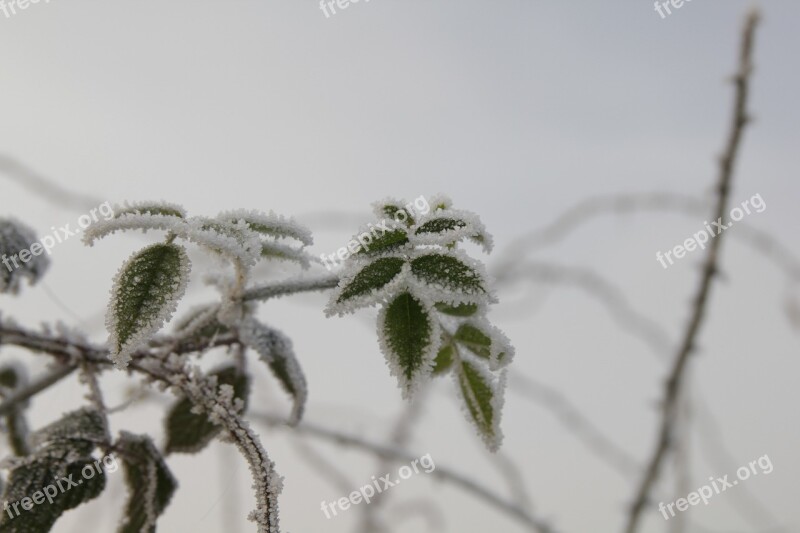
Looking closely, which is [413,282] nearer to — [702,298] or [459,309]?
[459,309]

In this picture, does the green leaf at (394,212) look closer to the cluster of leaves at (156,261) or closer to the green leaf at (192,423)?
the cluster of leaves at (156,261)

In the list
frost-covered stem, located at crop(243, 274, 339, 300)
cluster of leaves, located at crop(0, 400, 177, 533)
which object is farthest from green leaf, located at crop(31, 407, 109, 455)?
frost-covered stem, located at crop(243, 274, 339, 300)

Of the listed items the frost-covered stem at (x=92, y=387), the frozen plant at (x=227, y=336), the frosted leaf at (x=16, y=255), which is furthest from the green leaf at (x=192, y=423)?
the frosted leaf at (x=16, y=255)

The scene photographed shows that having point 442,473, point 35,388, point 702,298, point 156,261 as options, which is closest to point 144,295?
point 156,261

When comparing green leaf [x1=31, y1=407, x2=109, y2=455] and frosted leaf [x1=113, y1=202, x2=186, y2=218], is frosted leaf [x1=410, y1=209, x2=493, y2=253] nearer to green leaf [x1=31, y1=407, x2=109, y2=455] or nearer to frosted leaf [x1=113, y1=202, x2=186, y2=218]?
frosted leaf [x1=113, y1=202, x2=186, y2=218]

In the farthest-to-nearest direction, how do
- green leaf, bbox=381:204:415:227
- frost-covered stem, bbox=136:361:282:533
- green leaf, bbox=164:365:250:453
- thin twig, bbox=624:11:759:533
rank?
thin twig, bbox=624:11:759:533 → green leaf, bbox=164:365:250:453 → green leaf, bbox=381:204:415:227 → frost-covered stem, bbox=136:361:282:533

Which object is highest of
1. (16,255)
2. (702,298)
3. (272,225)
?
(702,298)
